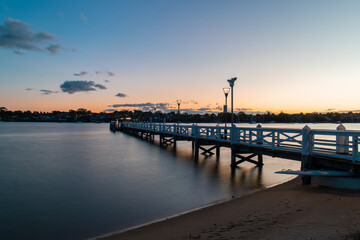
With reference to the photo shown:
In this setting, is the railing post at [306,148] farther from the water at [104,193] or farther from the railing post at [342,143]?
the water at [104,193]

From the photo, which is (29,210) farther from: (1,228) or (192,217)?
(192,217)

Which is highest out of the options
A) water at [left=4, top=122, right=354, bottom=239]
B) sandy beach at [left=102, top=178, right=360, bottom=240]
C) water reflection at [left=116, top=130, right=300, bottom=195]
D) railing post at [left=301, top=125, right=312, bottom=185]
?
railing post at [left=301, top=125, right=312, bottom=185]

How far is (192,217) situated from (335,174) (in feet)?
17.8

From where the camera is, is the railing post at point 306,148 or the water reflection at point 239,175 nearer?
the railing post at point 306,148

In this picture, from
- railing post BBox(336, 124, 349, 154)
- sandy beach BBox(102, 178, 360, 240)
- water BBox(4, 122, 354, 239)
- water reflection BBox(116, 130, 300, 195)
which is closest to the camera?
sandy beach BBox(102, 178, 360, 240)

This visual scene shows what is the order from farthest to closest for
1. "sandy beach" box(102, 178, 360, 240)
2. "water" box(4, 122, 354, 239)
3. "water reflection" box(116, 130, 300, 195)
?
"water reflection" box(116, 130, 300, 195) → "water" box(4, 122, 354, 239) → "sandy beach" box(102, 178, 360, 240)

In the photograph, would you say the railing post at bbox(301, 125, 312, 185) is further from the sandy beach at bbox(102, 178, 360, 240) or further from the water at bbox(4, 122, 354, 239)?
the water at bbox(4, 122, 354, 239)

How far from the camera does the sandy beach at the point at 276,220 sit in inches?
207

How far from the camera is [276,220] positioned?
6.25m

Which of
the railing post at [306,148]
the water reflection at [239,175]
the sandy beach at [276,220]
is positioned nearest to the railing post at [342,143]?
the railing post at [306,148]

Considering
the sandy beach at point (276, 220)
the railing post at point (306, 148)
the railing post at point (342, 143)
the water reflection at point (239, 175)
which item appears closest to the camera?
the sandy beach at point (276, 220)

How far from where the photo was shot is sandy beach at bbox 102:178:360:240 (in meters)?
5.25

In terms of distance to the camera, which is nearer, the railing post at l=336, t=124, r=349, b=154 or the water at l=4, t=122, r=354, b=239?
the water at l=4, t=122, r=354, b=239

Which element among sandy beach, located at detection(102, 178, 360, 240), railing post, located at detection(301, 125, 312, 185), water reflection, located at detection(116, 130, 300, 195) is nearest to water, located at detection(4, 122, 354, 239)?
water reflection, located at detection(116, 130, 300, 195)
